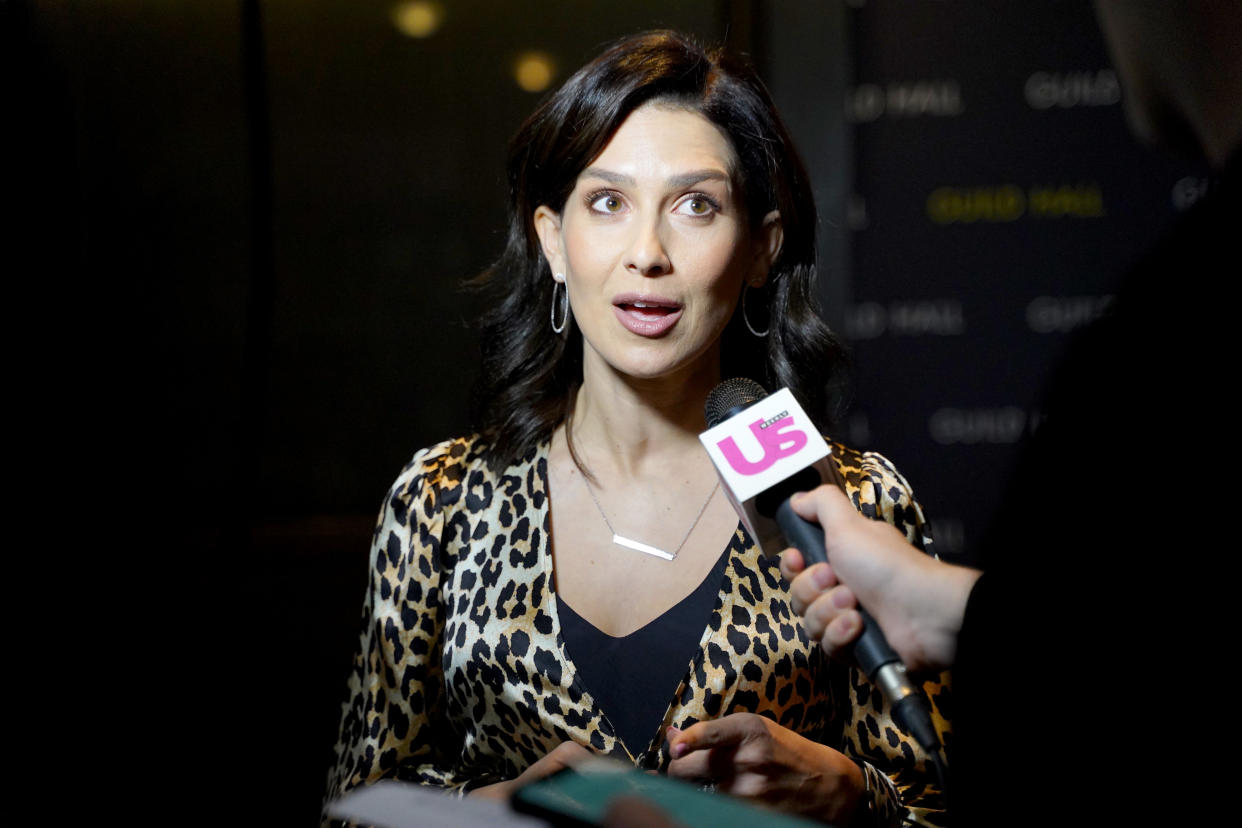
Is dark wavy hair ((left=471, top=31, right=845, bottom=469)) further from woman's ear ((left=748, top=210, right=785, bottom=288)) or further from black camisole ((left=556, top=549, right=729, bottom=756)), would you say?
black camisole ((left=556, top=549, right=729, bottom=756))

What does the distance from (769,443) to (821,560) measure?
0.38 ft

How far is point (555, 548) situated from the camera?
1361 mm

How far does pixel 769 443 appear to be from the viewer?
884 millimetres

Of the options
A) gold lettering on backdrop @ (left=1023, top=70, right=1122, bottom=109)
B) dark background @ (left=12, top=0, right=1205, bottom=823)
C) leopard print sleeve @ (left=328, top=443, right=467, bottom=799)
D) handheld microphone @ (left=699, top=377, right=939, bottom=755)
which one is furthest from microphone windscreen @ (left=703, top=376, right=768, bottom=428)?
gold lettering on backdrop @ (left=1023, top=70, right=1122, bottom=109)

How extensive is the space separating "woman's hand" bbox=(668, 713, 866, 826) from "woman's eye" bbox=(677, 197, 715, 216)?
0.60 meters

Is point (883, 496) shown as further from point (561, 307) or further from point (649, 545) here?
point (561, 307)

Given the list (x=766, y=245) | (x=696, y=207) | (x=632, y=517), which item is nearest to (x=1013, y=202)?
(x=766, y=245)

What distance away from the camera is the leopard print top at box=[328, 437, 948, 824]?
1234 millimetres

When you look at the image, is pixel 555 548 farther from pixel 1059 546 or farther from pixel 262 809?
pixel 262 809

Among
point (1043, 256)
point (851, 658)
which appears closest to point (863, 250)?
point (1043, 256)

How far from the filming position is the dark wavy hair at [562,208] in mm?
1308

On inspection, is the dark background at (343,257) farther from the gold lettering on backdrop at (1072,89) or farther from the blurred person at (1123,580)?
the blurred person at (1123,580)

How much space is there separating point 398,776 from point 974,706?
85cm

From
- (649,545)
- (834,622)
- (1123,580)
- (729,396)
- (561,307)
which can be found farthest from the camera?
(561,307)
